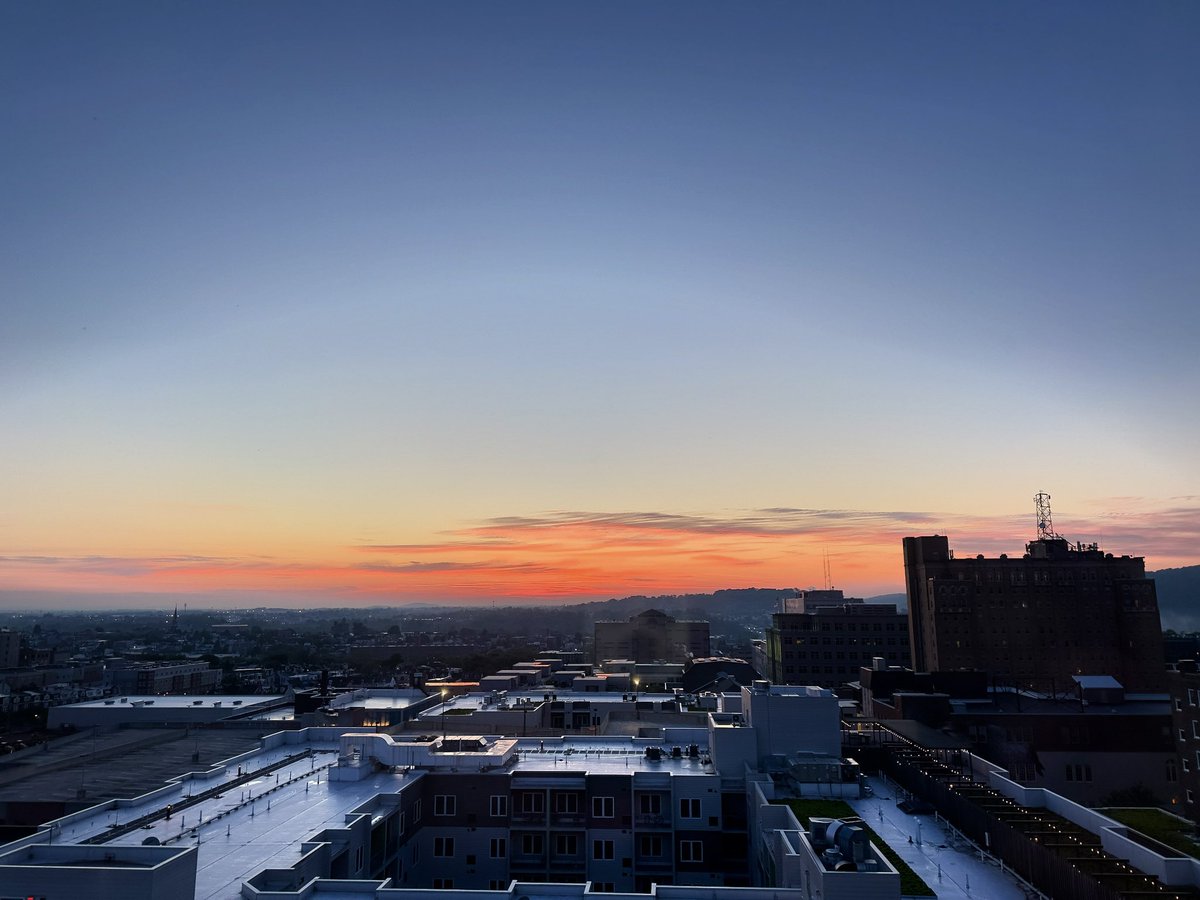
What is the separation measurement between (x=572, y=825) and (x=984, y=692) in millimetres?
51637

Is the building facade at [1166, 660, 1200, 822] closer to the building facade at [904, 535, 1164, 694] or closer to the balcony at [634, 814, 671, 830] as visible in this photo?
the balcony at [634, 814, 671, 830]

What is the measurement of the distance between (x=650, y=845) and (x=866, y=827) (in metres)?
13.6

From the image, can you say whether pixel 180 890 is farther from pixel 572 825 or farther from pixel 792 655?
pixel 792 655

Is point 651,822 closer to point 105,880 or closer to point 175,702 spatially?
point 105,880

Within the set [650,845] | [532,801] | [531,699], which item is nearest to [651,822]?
[650,845]

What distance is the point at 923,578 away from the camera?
120 meters

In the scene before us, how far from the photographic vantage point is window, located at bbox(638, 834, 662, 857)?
1543 inches

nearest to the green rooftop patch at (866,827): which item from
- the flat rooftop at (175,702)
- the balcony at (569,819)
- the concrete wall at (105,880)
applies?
the balcony at (569,819)

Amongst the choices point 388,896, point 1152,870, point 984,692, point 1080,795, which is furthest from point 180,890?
point 984,692

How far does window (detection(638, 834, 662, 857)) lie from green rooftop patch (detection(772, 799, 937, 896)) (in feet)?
24.9

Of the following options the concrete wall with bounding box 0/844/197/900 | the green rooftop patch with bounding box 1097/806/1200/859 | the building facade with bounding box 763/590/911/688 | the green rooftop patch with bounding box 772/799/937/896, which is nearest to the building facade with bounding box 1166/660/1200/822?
the green rooftop patch with bounding box 1097/806/1200/859

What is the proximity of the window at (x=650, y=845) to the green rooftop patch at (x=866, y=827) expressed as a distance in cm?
758

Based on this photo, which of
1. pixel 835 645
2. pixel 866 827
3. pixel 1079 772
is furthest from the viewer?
pixel 835 645

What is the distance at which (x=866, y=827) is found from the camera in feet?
96.2
